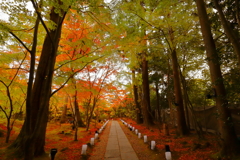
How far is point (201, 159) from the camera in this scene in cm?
456

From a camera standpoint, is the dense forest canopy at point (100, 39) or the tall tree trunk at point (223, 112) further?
the tall tree trunk at point (223, 112)

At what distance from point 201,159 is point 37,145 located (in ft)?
22.1

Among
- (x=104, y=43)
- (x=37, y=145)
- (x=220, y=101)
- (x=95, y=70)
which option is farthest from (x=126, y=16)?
(x=37, y=145)

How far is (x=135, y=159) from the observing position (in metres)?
5.15

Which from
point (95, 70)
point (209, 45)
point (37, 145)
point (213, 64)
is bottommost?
point (37, 145)

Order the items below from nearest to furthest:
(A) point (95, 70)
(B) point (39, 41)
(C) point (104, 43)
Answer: (B) point (39, 41), (C) point (104, 43), (A) point (95, 70)

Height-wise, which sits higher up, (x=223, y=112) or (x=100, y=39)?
(x=100, y=39)

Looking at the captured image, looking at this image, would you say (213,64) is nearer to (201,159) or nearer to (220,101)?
(220,101)

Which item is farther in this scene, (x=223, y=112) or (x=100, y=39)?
(x=100, y=39)

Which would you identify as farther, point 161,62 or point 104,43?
point 161,62

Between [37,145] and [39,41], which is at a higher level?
[39,41]

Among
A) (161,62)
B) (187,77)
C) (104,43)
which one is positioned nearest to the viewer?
(104,43)

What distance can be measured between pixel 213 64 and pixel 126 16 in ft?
14.0

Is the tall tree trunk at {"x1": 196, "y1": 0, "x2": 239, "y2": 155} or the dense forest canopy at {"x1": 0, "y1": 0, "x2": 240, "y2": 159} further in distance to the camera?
the tall tree trunk at {"x1": 196, "y1": 0, "x2": 239, "y2": 155}
